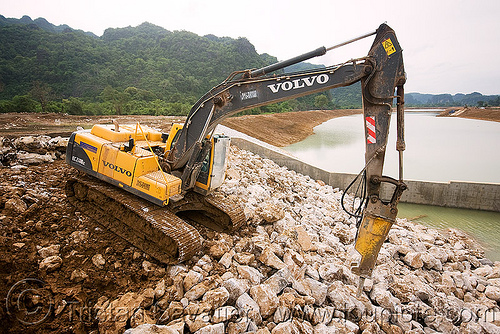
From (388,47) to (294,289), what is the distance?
9.86 feet

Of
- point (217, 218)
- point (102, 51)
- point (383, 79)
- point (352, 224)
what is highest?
point (102, 51)

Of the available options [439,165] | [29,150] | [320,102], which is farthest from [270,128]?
[320,102]

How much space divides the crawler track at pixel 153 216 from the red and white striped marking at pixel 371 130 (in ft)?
7.64

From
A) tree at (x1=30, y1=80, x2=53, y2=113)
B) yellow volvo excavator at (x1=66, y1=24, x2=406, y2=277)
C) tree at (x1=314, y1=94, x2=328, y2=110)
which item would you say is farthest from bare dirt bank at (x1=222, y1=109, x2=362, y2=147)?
tree at (x1=314, y1=94, x2=328, y2=110)

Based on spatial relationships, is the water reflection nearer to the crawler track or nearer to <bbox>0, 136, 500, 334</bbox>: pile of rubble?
<bbox>0, 136, 500, 334</bbox>: pile of rubble

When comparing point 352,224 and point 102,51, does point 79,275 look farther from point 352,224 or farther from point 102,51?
point 102,51

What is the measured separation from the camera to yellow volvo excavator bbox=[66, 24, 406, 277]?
2953mm

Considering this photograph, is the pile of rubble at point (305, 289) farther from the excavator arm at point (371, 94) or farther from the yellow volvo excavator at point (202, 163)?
the excavator arm at point (371, 94)

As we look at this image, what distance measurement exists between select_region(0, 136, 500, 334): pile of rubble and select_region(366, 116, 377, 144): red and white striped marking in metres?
1.92

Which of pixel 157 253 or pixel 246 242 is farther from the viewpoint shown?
pixel 246 242

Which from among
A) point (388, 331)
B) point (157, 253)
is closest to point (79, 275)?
point (157, 253)

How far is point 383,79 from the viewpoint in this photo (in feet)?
9.47

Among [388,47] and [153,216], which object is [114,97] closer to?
[153,216]

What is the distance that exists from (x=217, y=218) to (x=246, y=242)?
703 mm
